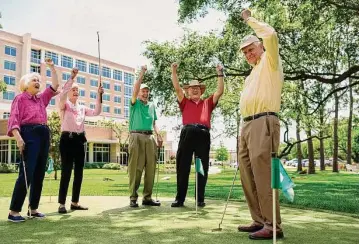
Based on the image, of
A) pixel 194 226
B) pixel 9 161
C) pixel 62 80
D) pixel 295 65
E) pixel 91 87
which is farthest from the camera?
pixel 91 87

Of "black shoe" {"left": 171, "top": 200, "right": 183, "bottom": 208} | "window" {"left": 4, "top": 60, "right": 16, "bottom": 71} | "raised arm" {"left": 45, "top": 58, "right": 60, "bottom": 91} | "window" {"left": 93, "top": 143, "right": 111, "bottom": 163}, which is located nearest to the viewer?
"raised arm" {"left": 45, "top": 58, "right": 60, "bottom": 91}

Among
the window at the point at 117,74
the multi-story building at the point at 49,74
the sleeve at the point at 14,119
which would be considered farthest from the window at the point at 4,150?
the sleeve at the point at 14,119

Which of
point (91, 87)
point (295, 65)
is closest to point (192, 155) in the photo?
point (295, 65)

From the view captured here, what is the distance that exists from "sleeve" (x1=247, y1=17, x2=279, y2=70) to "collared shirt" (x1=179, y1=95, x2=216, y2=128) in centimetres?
269

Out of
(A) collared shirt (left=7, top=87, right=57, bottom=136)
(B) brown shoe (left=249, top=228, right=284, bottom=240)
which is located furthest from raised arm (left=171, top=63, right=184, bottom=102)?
(B) brown shoe (left=249, top=228, right=284, bottom=240)

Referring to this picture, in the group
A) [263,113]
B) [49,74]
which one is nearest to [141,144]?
[263,113]

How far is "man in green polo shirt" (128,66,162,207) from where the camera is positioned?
697 cm

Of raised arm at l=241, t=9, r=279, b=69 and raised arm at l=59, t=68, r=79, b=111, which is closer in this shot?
raised arm at l=241, t=9, r=279, b=69

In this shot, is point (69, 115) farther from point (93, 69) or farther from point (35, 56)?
point (93, 69)

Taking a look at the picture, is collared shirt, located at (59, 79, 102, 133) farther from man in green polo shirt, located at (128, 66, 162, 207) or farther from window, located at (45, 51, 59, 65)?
window, located at (45, 51, 59, 65)

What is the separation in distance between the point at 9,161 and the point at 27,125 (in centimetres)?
4713

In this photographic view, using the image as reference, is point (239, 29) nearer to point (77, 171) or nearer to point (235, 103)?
point (77, 171)

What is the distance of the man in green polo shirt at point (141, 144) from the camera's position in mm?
A: 6973

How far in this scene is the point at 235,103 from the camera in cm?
3281
